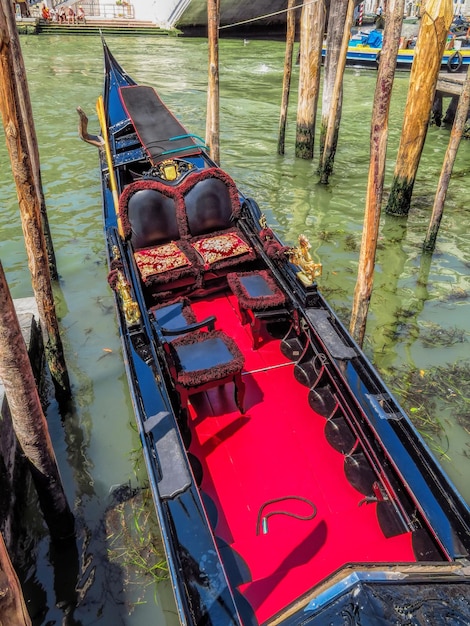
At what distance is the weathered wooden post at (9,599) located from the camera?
4.11 ft

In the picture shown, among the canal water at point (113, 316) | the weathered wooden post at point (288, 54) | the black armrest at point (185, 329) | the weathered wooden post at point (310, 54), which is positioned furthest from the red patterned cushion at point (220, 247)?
the weathered wooden post at point (310, 54)

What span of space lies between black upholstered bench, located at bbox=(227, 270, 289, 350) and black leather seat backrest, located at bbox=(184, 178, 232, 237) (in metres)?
0.82

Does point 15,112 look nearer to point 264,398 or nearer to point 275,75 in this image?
point 264,398

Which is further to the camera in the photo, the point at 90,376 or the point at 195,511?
the point at 90,376

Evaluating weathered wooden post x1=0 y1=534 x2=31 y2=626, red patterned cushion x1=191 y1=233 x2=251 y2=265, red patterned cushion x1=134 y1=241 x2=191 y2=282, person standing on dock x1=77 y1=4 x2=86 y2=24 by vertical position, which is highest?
person standing on dock x1=77 y1=4 x2=86 y2=24

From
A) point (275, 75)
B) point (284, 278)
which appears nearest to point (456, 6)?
point (275, 75)

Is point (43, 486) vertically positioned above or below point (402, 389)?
above

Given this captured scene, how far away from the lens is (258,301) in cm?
387

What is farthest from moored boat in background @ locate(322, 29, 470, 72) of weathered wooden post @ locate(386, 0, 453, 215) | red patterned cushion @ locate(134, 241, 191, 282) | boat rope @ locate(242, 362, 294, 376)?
boat rope @ locate(242, 362, 294, 376)

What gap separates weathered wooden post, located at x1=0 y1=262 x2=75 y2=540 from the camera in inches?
87.7

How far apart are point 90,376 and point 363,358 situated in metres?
2.53

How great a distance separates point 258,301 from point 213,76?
4.31m

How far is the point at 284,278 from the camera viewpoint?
4129 mm

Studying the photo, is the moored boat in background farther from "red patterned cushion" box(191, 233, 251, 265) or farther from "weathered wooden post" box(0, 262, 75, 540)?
"weathered wooden post" box(0, 262, 75, 540)
